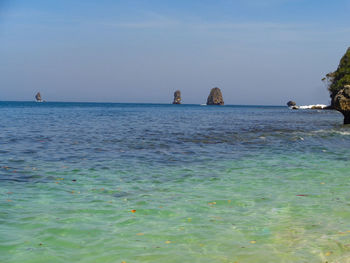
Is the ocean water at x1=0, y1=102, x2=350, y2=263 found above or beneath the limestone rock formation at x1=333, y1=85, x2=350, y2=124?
beneath

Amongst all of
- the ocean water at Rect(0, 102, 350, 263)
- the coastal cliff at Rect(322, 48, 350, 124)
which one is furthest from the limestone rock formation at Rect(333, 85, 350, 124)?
the ocean water at Rect(0, 102, 350, 263)

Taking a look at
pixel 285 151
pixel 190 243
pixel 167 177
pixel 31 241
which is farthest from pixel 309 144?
pixel 31 241

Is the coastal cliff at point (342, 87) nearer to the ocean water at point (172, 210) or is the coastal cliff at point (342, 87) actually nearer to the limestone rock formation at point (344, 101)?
the limestone rock formation at point (344, 101)

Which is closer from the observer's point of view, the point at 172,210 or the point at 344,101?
the point at 172,210

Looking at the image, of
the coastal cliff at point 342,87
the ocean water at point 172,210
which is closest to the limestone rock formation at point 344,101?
the coastal cliff at point 342,87

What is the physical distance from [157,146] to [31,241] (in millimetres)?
13315

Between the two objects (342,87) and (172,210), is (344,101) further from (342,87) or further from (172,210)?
(172,210)

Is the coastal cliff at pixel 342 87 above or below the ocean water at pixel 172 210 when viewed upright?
above

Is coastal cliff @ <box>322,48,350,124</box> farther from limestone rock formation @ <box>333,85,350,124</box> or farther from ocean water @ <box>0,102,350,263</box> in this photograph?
ocean water @ <box>0,102,350,263</box>

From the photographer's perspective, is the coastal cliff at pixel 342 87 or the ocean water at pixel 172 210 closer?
the ocean water at pixel 172 210

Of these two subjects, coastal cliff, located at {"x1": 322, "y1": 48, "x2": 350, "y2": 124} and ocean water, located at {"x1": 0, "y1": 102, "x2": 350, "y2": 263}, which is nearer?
ocean water, located at {"x1": 0, "y1": 102, "x2": 350, "y2": 263}

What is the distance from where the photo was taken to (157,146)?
1873 cm

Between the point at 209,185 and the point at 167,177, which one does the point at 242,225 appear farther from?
the point at 167,177

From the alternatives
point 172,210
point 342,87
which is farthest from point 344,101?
point 172,210
